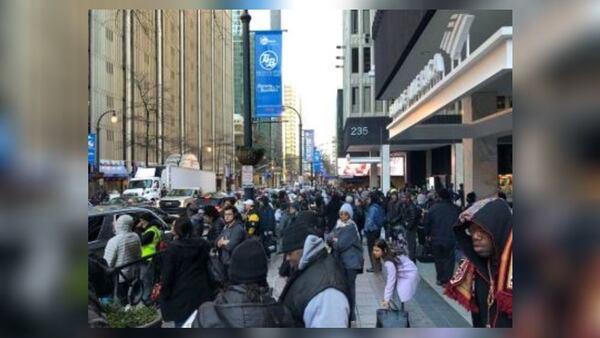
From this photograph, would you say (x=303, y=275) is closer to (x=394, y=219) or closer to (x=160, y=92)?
(x=394, y=219)

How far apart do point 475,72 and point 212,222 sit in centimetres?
534

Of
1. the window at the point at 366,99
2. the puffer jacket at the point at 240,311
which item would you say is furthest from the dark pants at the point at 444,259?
the window at the point at 366,99

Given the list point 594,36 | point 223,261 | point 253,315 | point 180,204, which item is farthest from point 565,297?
point 180,204

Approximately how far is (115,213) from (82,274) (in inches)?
252

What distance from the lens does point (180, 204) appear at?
107 ft

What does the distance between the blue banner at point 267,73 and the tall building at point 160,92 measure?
53.7 feet

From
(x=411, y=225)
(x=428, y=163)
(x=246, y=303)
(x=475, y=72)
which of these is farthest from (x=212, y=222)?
(x=428, y=163)

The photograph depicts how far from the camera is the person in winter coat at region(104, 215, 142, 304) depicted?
26.3ft

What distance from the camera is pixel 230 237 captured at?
8734 mm

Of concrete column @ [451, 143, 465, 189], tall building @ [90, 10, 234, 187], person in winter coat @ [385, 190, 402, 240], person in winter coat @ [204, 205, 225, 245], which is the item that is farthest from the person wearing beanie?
tall building @ [90, 10, 234, 187]

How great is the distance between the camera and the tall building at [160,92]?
4091 cm

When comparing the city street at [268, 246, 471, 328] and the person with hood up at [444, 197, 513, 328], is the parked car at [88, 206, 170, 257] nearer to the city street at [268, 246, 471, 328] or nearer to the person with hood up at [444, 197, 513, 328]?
the city street at [268, 246, 471, 328]

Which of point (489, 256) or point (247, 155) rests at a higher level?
point (247, 155)

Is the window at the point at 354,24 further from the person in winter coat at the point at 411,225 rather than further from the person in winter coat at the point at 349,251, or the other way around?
the person in winter coat at the point at 349,251
